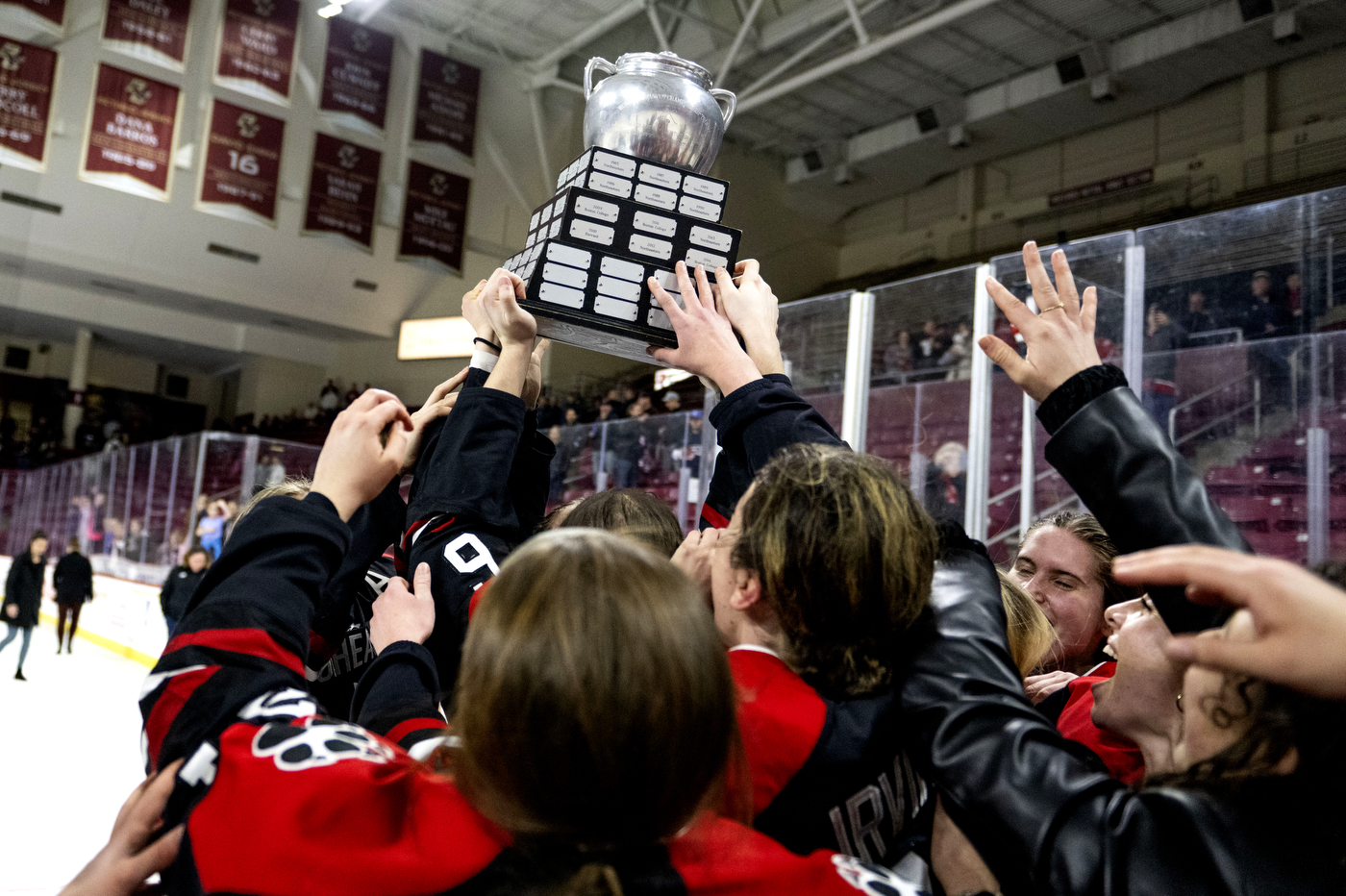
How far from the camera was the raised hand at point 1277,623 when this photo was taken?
2.27 feet

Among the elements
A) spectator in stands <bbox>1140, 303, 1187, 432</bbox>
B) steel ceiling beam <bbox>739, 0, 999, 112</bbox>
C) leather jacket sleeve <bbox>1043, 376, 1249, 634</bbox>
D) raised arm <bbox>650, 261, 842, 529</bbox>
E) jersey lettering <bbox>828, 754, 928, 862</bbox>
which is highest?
steel ceiling beam <bbox>739, 0, 999, 112</bbox>

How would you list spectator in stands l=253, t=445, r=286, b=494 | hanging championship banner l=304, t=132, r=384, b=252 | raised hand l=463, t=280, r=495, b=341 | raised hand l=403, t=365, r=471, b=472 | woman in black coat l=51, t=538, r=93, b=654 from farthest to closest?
hanging championship banner l=304, t=132, r=384, b=252, spectator in stands l=253, t=445, r=286, b=494, woman in black coat l=51, t=538, r=93, b=654, raised hand l=463, t=280, r=495, b=341, raised hand l=403, t=365, r=471, b=472

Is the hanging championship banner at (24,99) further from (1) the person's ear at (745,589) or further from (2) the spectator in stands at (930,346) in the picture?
(1) the person's ear at (745,589)

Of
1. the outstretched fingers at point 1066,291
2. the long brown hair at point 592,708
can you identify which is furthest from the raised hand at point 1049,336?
the long brown hair at point 592,708

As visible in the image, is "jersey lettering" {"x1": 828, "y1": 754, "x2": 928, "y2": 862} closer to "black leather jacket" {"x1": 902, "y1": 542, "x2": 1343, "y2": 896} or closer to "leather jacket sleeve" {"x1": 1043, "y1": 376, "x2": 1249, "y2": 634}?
"black leather jacket" {"x1": 902, "y1": 542, "x2": 1343, "y2": 896}

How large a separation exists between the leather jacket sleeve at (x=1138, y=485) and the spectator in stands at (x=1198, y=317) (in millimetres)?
3787

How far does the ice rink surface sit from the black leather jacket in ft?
12.9

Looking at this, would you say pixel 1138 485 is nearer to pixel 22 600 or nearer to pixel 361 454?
pixel 361 454

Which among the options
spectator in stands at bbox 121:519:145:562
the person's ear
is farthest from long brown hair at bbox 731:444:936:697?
spectator in stands at bbox 121:519:145:562

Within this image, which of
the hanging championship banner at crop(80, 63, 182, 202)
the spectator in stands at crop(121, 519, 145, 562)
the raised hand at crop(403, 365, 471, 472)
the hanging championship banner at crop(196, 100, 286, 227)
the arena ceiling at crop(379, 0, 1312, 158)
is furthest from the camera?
the hanging championship banner at crop(196, 100, 286, 227)

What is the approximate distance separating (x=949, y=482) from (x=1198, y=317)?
1.42m

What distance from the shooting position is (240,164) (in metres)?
13.1

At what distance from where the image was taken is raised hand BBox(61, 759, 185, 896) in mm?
931

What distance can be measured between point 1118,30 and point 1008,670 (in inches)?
523
